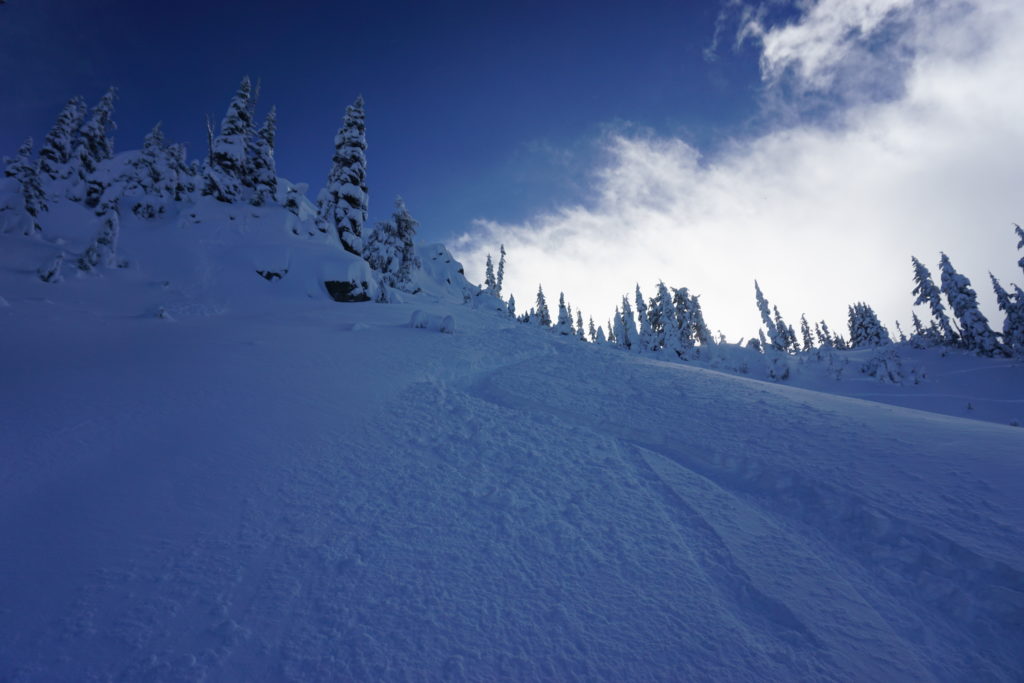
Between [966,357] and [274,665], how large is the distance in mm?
53611

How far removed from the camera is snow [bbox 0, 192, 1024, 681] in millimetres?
2592

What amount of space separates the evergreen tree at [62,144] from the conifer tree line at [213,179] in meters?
0.06

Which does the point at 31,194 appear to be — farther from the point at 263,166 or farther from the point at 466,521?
the point at 466,521

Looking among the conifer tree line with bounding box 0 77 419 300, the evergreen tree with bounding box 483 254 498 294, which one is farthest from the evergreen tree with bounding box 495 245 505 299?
the conifer tree line with bounding box 0 77 419 300

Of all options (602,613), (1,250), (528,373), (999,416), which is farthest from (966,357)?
(1,250)

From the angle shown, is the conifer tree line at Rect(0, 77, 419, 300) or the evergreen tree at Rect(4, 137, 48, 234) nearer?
the evergreen tree at Rect(4, 137, 48, 234)

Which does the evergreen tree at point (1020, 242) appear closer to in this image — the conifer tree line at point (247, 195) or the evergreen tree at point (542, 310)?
the conifer tree line at point (247, 195)

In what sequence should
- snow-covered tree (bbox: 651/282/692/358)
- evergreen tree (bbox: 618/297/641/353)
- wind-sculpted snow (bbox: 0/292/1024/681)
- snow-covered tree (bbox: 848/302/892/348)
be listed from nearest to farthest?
1. wind-sculpted snow (bbox: 0/292/1024/681)
2. snow-covered tree (bbox: 651/282/692/358)
3. snow-covered tree (bbox: 848/302/892/348)
4. evergreen tree (bbox: 618/297/641/353)

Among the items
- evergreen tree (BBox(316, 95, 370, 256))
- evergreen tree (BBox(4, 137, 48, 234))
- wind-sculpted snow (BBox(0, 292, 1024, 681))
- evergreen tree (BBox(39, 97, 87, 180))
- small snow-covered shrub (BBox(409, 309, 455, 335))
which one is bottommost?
wind-sculpted snow (BBox(0, 292, 1024, 681))

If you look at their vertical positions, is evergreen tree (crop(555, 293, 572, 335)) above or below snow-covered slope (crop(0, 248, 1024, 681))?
above

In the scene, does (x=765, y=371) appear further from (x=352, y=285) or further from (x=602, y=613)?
(x=602, y=613)

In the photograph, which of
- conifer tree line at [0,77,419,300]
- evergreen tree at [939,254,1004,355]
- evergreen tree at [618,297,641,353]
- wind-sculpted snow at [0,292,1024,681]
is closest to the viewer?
wind-sculpted snow at [0,292,1024,681]

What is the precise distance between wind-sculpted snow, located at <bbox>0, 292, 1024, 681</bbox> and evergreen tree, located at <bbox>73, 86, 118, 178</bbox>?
44.6 m

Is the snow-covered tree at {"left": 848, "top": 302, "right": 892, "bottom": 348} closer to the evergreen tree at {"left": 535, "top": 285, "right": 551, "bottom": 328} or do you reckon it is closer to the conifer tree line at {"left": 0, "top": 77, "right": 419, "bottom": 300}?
the evergreen tree at {"left": 535, "top": 285, "right": 551, "bottom": 328}
